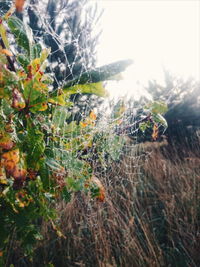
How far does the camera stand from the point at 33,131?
56cm

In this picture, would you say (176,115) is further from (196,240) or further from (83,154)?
(83,154)

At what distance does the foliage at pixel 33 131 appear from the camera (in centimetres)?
48

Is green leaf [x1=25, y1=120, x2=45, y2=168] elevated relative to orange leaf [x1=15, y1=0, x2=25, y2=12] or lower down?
lower down

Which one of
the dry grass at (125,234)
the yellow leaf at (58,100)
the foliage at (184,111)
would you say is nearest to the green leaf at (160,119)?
the yellow leaf at (58,100)

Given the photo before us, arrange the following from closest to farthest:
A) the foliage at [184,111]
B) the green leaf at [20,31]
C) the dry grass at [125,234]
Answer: the green leaf at [20,31]
the dry grass at [125,234]
the foliage at [184,111]

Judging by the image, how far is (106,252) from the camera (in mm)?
1698

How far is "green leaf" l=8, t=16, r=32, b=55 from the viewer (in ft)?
1.81

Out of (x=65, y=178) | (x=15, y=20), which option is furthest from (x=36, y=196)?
(x=15, y=20)

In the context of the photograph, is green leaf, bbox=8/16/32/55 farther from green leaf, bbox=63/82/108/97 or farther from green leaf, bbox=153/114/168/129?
green leaf, bbox=153/114/168/129

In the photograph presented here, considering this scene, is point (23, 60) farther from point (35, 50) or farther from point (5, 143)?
point (5, 143)

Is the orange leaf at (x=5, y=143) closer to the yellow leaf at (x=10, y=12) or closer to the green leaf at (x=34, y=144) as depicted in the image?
the green leaf at (x=34, y=144)

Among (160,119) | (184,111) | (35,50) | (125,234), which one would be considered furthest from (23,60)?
(184,111)

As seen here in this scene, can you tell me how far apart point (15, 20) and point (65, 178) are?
0.39 metres

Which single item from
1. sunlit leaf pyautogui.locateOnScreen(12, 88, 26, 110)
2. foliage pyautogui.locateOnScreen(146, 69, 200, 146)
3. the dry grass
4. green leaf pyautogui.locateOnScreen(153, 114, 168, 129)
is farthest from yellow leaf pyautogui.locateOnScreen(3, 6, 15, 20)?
foliage pyautogui.locateOnScreen(146, 69, 200, 146)
